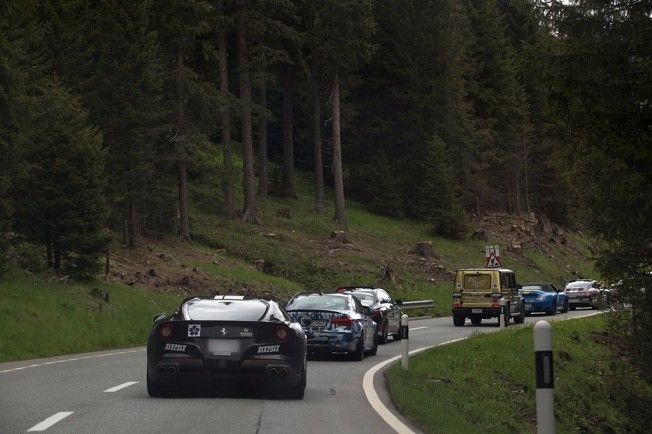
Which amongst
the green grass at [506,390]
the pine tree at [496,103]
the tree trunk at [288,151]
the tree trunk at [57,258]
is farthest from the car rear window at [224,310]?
the pine tree at [496,103]

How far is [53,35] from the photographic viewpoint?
1667 inches

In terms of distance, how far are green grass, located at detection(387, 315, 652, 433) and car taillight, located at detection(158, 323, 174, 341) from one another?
3168 millimetres

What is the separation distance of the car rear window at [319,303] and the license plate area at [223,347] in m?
8.84

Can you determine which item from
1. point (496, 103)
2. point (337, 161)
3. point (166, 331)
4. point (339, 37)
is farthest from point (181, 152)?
point (496, 103)

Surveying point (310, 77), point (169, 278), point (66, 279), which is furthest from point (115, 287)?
point (310, 77)

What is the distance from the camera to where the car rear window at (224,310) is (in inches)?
594

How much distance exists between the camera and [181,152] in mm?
45656

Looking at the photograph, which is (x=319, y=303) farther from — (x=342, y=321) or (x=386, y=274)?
(x=386, y=274)

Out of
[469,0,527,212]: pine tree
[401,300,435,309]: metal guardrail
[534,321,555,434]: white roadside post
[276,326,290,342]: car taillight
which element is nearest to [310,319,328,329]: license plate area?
[276,326,290,342]: car taillight

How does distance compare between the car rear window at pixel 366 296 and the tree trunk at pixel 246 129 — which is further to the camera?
the tree trunk at pixel 246 129

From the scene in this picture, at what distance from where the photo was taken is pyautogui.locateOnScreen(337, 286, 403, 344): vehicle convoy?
29225 mm

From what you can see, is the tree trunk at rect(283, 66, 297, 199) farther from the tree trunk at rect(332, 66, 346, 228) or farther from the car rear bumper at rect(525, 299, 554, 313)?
the car rear bumper at rect(525, 299, 554, 313)

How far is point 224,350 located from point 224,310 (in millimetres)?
725

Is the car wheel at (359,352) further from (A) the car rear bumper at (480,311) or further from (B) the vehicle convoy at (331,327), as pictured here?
(A) the car rear bumper at (480,311)
